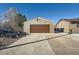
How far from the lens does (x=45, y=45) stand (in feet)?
37.2

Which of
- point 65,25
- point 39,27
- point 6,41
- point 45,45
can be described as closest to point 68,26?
point 65,25

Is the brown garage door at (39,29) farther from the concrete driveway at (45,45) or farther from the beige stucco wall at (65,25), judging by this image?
the beige stucco wall at (65,25)

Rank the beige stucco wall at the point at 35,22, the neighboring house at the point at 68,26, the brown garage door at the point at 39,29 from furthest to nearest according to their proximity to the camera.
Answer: the brown garage door at the point at 39,29
the neighboring house at the point at 68,26
the beige stucco wall at the point at 35,22

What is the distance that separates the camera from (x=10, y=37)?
11.9m

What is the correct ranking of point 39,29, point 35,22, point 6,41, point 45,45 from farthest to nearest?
point 39,29 → point 35,22 → point 6,41 → point 45,45

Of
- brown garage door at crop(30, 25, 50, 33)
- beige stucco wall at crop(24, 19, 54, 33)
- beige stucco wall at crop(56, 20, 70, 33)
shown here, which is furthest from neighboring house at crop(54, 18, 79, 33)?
brown garage door at crop(30, 25, 50, 33)

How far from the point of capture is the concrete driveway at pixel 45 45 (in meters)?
10.6

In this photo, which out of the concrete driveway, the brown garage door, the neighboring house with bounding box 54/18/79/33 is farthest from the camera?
the brown garage door

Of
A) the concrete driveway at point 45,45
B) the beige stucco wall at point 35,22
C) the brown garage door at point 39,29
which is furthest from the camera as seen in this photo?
the brown garage door at point 39,29

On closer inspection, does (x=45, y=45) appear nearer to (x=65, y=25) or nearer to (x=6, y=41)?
(x=65, y=25)

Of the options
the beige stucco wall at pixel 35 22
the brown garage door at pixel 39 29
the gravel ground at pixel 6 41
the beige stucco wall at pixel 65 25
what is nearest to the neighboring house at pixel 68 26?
the beige stucco wall at pixel 65 25

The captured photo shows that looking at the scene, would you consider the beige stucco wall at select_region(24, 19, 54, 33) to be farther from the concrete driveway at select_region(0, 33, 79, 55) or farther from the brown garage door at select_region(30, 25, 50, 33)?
the concrete driveway at select_region(0, 33, 79, 55)

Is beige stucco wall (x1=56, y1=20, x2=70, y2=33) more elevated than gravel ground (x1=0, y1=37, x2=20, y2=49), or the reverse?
beige stucco wall (x1=56, y1=20, x2=70, y2=33)

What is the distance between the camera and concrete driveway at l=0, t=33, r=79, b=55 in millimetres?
10617
